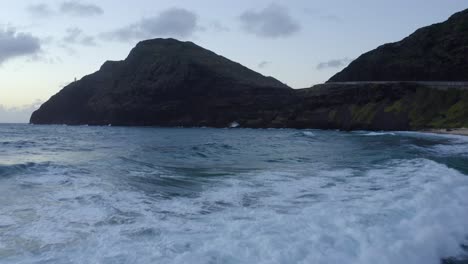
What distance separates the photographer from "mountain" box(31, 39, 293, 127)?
9406 cm

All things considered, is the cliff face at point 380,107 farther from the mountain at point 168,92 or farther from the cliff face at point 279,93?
the mountain at point 168,92

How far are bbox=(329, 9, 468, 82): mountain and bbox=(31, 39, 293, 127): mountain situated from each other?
17.7 metres

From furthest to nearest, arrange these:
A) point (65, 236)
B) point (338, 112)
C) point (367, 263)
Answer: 1. point (338, 112)
2. point (65, 236)
3. point (367, 263)

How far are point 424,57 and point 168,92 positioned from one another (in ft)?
189

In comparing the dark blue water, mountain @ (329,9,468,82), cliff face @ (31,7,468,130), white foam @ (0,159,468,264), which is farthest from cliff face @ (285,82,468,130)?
white foam @ (0,159,468,264)

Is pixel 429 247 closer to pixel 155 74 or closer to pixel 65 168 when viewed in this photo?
pixel 65 168

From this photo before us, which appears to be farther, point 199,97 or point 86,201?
point 199,97

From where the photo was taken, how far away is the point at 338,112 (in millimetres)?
73500

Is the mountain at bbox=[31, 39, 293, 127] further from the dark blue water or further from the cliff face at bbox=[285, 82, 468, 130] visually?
the dark blue water

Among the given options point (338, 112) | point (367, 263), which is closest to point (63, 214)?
point (367, 263)

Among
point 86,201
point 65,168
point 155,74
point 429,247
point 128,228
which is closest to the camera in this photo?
point 429,247

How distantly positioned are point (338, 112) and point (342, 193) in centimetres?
6488

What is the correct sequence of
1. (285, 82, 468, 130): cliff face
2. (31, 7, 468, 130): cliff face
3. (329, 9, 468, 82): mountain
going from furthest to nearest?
(329, 9, 468, 82): mountain, (31, 7, 468, 130): cliff face, (285, 82, 468, 130): cliff face

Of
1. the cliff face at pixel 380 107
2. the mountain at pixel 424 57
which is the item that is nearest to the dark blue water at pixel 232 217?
the cliff face at pixel 380 107
